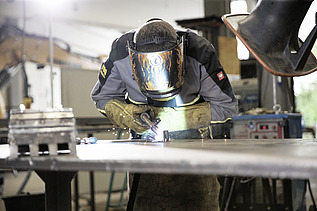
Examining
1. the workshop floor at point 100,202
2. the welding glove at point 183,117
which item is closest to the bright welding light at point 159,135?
the welding glove at point 183,117

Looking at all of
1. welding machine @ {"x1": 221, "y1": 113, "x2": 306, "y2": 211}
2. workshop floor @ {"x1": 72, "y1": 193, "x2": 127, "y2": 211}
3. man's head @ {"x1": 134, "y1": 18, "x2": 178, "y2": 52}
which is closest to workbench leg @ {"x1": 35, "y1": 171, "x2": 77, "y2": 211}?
man's head @ {"x1": 134, "y1": 18, "x2": 178, "y2": 52}

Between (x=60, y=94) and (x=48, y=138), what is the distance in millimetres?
4283

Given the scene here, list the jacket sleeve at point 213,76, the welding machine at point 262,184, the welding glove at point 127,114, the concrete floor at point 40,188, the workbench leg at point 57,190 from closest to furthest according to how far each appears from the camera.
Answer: the workbench leg at point 57,190, the welding glove at point 127,114, the jacket sleeve at point 213,76, the welding machine at point 262,184, the concrete floor at point 40,188

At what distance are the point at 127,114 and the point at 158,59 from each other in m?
0.33

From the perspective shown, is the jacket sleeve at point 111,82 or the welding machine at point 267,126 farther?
the welding machine at point 267,126

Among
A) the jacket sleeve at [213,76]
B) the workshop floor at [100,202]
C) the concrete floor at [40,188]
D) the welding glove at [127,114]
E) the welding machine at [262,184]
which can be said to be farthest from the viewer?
the concrete floor at [40,188]

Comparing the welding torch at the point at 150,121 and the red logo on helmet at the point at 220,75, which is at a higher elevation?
the red logo on helmet at the point at 220,75

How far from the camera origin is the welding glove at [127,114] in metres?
1.98

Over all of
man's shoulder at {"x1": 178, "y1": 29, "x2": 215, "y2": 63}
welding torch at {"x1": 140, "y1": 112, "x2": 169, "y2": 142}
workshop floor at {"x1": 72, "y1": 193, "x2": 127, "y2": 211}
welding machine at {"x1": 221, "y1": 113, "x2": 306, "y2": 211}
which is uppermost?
man's shoulder at {"x1": 178, "y1": 29, "x2": 215, "y2": 63}

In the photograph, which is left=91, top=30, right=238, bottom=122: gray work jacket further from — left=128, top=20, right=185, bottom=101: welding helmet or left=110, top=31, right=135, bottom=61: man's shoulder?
left=128, top=20, right=185, bottom=101: welding helmet

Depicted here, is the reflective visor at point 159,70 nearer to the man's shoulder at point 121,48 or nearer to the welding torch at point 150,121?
the welding torch at point 150,121

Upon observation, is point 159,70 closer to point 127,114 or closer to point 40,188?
point 127,114

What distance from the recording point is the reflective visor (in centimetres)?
183

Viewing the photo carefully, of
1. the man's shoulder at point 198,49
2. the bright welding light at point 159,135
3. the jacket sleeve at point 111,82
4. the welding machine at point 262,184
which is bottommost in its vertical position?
the welding machine at point 262,184
